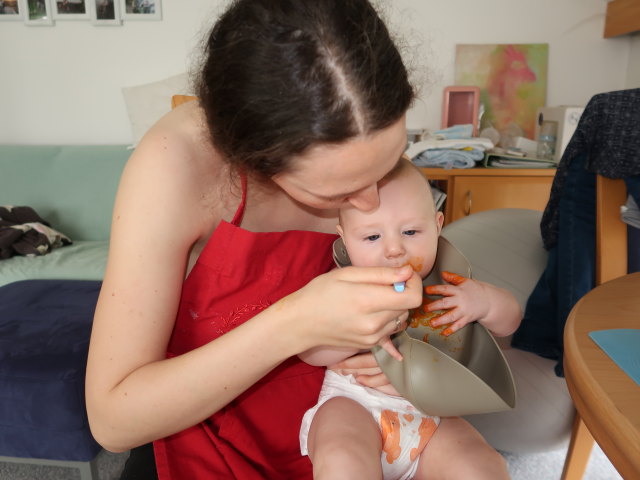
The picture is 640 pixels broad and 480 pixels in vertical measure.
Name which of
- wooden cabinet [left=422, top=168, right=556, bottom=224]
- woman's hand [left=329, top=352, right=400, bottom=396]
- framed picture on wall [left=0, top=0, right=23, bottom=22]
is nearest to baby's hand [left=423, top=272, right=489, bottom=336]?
woman's hand [left=329, top=352, right=400, bottom=396]

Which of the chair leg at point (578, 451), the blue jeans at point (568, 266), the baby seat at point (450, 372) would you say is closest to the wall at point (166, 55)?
the blue jeans at point (568, 266)

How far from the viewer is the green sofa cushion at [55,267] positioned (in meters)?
2.24

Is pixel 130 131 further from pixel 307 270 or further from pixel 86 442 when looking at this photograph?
pixel 307 270

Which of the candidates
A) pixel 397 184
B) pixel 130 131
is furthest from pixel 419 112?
pixel 397 184

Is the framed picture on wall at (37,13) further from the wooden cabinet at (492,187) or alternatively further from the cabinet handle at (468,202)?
the cabinet handle at (468,202)

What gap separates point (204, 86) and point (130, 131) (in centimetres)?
253

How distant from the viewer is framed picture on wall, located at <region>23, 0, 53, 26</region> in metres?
2.94

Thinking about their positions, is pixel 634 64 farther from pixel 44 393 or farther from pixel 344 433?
pixel 44 393

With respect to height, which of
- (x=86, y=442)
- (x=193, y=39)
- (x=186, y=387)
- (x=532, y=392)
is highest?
(x=193, y=39)

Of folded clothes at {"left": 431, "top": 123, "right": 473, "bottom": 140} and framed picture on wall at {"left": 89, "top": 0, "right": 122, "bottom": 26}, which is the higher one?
framed picture on wall at {"left": 89, "top": 0, "right": 122, "bottom": 26}

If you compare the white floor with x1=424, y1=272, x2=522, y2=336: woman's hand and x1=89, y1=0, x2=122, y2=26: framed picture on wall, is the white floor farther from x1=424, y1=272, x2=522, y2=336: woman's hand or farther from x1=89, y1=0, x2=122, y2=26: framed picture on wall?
x1=89, y1=0, x2=122, y2=26: framed picture on wall

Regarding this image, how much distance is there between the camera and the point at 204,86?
0.76m

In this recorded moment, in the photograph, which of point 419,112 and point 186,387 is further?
point 419,112

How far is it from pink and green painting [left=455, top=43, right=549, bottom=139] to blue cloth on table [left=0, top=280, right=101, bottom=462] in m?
2.26
